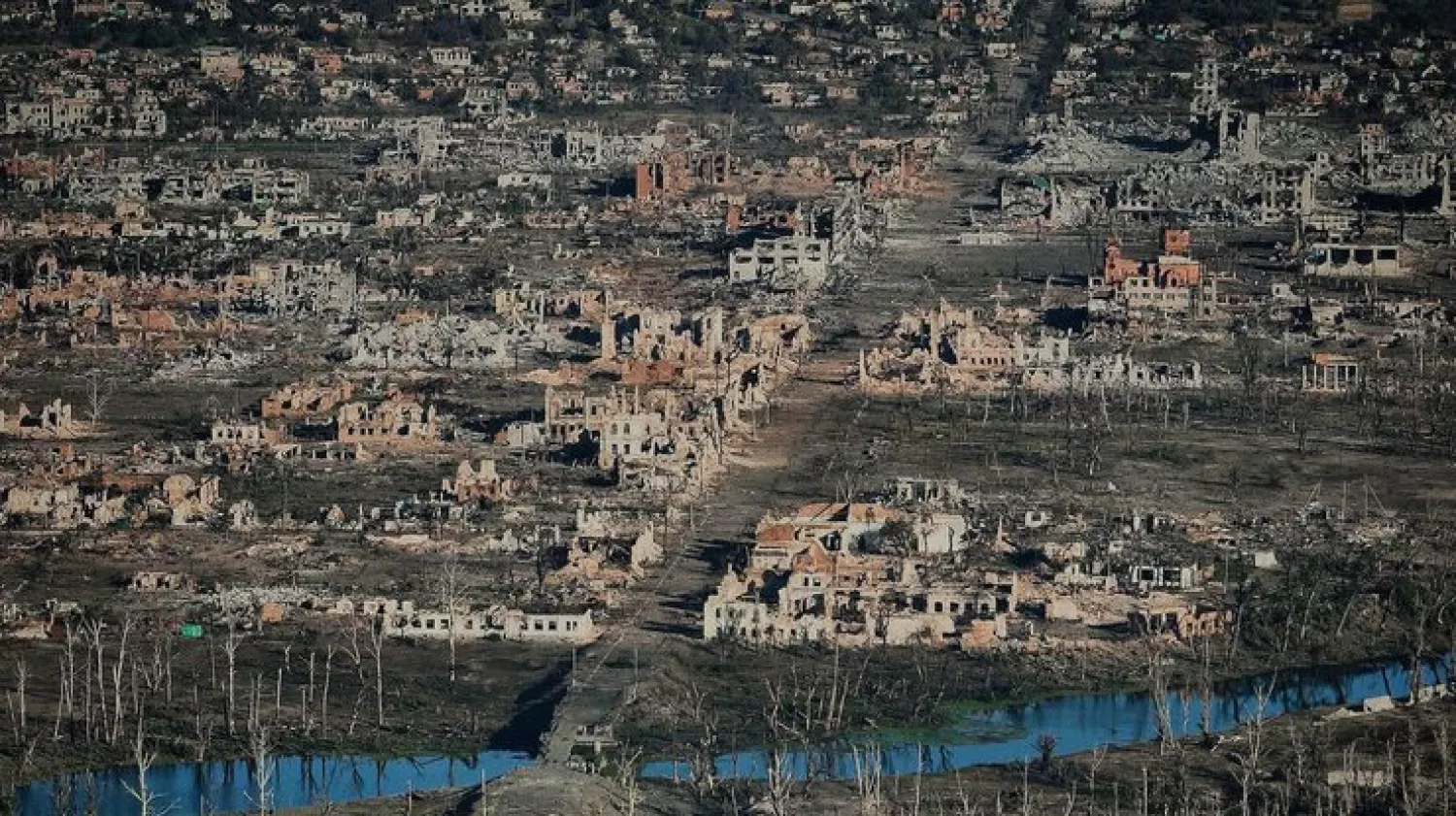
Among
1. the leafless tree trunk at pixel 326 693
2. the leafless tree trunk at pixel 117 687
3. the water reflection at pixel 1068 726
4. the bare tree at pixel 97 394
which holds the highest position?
the leafless tree trunk at pixel 117 687

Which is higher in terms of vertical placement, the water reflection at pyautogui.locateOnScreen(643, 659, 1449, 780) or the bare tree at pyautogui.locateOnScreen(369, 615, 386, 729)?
the bare tree at pyautogui.locateOnScreen(369, 615, 386, 729)

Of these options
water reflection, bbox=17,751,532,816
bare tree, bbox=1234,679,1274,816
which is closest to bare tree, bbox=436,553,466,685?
water reflection, bbox=17,751,532,816

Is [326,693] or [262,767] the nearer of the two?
[262,767]

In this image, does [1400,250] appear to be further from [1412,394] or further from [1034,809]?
[1034,809]

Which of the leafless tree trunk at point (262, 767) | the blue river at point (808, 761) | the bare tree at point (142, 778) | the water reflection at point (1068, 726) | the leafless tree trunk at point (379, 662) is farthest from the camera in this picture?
the leafless tree trunk at point (379, 662)

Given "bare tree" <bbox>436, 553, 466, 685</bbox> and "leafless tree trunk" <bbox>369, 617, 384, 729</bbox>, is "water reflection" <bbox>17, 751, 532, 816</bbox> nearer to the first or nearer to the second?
"leafless tree trunk" <bbox>369, 617, 384, 729</bbox>

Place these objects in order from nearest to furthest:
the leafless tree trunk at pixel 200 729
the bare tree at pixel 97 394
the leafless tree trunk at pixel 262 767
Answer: the leafless tree trunk at pixel 262 767
the leafless tree trunk at pixel 200 729
the bare tree at pixel 97 394

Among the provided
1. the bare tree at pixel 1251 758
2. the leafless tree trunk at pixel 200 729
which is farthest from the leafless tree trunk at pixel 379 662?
the bare tree at pixel 1251 758

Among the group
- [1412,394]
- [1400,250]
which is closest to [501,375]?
[1412,394]

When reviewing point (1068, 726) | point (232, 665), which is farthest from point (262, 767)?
point (1068, 726)

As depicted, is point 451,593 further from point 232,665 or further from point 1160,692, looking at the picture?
point 1160,692

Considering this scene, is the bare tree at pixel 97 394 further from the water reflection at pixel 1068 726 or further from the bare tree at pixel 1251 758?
the bare tree at pixel 1251 758
